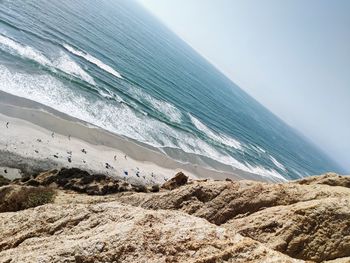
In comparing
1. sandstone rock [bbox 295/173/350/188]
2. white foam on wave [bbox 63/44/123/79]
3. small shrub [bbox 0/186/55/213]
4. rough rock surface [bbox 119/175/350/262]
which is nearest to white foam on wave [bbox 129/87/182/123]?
white foam on wave [bbox 63/44/123/79]

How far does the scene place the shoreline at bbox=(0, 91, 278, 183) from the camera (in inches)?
1747

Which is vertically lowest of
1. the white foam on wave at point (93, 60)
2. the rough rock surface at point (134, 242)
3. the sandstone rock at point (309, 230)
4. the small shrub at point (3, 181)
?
the small shrub at point (3, 181)

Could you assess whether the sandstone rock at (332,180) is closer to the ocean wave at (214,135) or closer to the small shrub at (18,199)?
the small shrub at (18,199)

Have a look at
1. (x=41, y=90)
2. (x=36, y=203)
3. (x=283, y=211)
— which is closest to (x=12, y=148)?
(x=41, y=90)

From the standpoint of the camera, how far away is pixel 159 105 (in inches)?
3332

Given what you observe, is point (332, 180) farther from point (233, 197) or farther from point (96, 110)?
point (96, 110)

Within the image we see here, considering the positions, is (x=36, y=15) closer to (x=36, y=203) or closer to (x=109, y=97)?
(x=109, y=97)

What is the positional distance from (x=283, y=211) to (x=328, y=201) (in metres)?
2.05

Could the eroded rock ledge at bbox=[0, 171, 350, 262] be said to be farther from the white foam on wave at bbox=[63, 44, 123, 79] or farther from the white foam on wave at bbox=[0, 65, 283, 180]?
the white foam on wave at bbox=[63, 44, 123, 79]

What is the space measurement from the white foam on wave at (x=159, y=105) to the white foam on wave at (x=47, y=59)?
11925 millimetres

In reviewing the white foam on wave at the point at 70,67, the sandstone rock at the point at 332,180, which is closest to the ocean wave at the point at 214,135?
the white foam on wave at the point at 70,67

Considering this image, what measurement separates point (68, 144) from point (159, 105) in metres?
37.6

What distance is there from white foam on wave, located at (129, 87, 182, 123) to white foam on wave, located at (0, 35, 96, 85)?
1193 cm

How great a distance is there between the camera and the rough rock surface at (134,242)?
9.82 m
